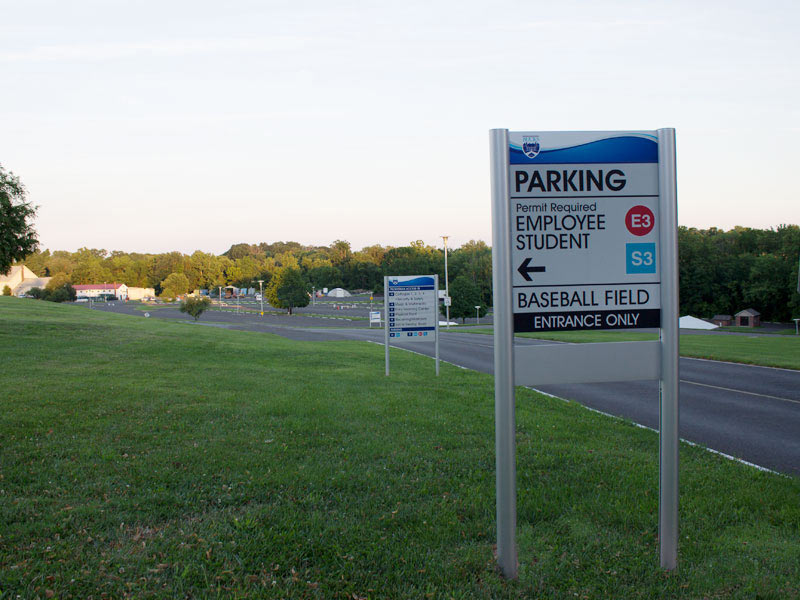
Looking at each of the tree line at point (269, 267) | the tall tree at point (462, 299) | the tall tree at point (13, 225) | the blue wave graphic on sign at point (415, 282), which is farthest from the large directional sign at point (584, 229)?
the tree line at point (269, 267)

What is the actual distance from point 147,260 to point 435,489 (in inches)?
6479

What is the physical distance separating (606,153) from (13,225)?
23.6m

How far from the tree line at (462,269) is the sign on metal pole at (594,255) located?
86.2 feet

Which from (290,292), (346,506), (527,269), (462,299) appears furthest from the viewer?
(290,292)

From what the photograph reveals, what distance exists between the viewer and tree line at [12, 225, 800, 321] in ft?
225

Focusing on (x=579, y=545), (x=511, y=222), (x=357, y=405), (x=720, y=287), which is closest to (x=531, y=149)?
(x=511, y=222)

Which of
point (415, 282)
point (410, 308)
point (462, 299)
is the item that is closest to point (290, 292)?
point (462, 299)

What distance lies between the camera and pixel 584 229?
399 centimetres

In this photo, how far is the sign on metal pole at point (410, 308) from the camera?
1420cm

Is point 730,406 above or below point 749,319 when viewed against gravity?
above

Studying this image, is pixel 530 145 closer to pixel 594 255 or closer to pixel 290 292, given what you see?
pixel 594 255

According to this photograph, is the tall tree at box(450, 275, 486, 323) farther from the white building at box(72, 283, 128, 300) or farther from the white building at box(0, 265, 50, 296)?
the white building at box(72, 283, 128, 300)

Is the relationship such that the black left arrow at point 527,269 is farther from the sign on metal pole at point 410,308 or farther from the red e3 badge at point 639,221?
the sign on metal pole at point 410,308

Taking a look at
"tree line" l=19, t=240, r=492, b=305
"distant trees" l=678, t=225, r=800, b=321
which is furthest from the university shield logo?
"tree line" l=19, t=240, r=492, b=305
